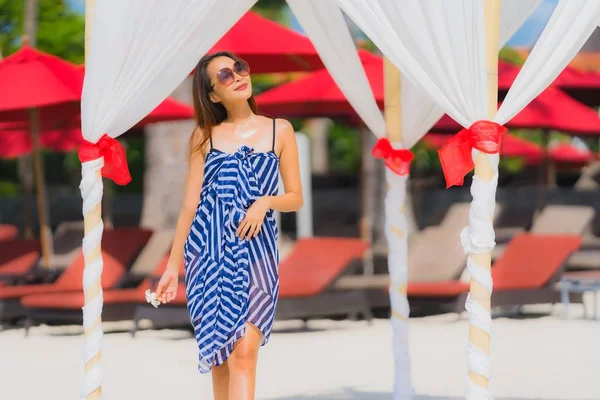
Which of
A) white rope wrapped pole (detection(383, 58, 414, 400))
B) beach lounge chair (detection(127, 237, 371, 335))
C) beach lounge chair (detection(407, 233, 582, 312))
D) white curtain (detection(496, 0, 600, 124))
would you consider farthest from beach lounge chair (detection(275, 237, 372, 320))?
white curtain (detection(496, 0, 600, 124))

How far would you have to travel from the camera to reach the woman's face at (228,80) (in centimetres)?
530

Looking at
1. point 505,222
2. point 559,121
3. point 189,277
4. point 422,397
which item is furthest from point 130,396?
point 505,222

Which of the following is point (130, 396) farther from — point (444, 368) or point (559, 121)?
point (559, 121)

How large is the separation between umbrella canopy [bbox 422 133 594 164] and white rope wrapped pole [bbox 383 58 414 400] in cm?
1836

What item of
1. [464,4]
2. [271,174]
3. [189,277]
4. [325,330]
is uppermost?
[464,4]

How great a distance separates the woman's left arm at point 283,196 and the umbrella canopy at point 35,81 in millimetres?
6216

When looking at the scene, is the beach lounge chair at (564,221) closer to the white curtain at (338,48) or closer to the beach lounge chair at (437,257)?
the beach lounge chair at (437,257)

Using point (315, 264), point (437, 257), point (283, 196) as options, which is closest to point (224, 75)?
point (283, 196)

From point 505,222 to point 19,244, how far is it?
707 centimetres

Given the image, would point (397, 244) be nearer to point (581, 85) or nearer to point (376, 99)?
point (376, 99)

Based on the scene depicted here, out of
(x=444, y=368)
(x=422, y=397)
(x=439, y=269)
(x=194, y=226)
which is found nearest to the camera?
(x=194, y=226)

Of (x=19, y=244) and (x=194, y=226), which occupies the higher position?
(x=194, y=226)

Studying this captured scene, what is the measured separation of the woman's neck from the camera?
5367 millimetres

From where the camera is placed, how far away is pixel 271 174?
5312mm
